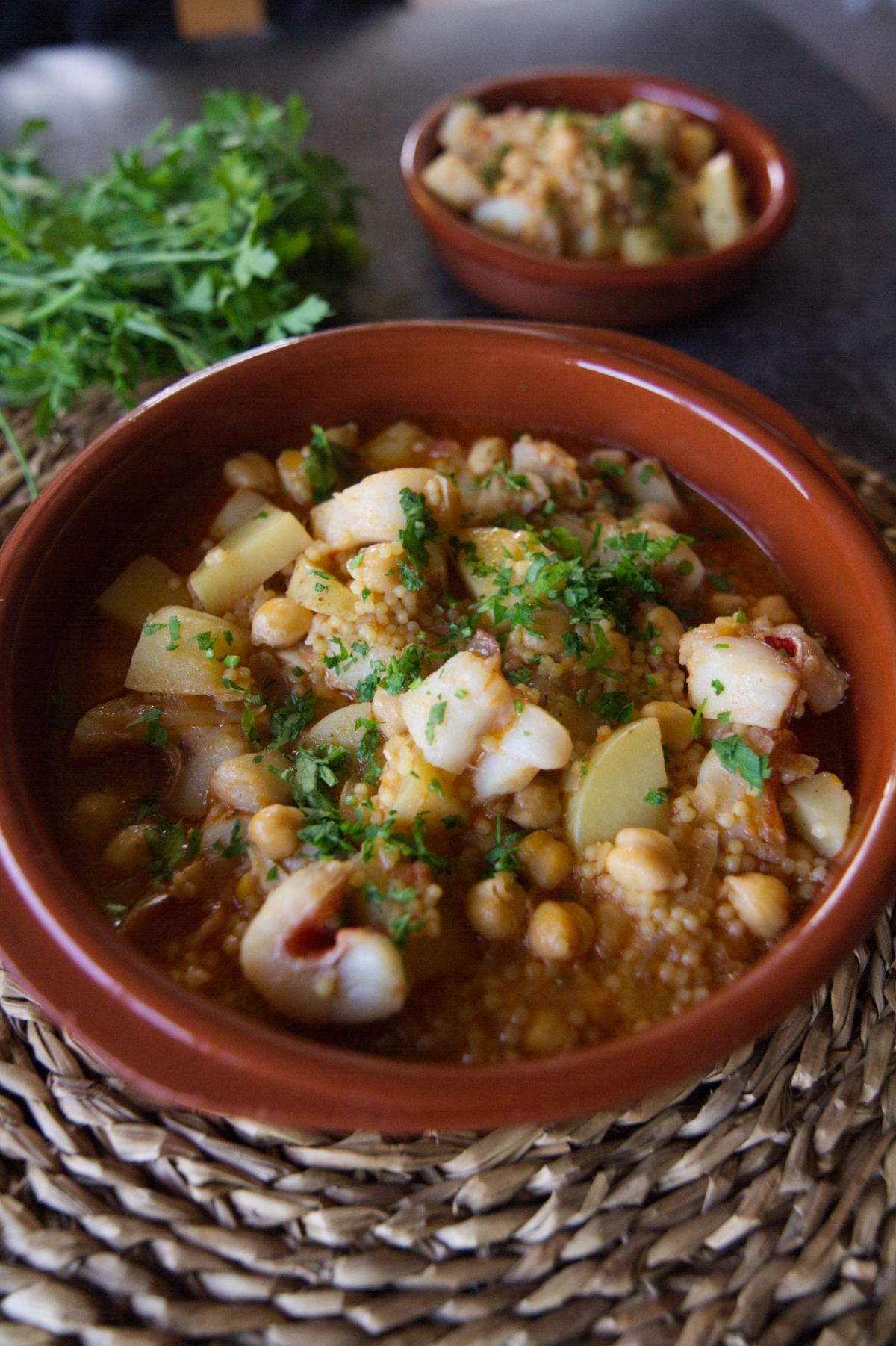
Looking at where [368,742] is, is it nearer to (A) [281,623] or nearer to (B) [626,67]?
(A) [281,623]

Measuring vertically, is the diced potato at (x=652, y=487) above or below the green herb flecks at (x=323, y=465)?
above

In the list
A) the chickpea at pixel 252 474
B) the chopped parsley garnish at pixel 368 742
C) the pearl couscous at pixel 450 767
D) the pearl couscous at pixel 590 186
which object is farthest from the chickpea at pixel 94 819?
the pearl couscous at pixel 590 186

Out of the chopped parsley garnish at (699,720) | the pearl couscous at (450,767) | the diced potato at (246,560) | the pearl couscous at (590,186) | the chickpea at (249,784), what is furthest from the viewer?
the pearl couscous at (590,186)

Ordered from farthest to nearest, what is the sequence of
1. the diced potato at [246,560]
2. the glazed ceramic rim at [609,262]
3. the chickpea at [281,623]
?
the glazed ceramic rim at [609,262] < the diced potato at [246,560] < the chickpea at [281,623]

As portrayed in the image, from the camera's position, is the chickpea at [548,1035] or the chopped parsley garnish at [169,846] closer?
the chickpea at [548,1035]

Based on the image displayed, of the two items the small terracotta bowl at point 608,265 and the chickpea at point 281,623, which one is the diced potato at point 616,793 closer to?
the chickpea at point 281,623

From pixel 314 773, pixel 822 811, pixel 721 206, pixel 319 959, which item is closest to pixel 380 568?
pixel 314 773

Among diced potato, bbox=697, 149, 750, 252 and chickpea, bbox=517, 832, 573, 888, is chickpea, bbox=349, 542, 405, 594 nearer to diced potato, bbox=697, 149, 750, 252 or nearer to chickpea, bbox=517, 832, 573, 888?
chickpea, bbox=517, 832, 573, 888
